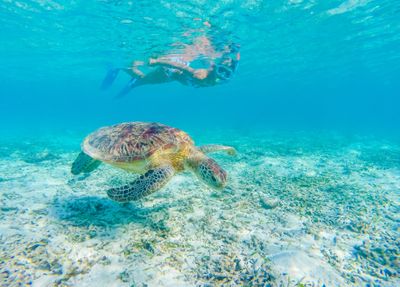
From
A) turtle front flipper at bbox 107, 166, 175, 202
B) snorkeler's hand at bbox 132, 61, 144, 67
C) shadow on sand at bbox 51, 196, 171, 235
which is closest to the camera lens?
turtle front flipper at bbox 107, 166, 175, 202

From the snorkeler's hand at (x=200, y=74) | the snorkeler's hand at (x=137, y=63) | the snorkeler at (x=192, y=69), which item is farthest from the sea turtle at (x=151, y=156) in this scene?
the snorkeler's hand at (x=137, y=63)

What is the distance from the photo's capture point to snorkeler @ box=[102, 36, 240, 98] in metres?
12.4

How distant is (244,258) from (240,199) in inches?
92.1

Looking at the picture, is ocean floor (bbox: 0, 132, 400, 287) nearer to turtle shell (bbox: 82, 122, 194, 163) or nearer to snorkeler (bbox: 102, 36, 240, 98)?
turtle shell (bbox: 82, 122, 194, 163)

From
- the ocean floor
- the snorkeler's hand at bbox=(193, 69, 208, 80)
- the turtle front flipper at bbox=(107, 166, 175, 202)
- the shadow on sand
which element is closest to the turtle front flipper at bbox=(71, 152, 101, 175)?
the ocean floor

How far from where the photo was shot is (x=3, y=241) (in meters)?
3.43

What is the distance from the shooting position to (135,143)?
469cm

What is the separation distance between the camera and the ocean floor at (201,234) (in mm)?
2990

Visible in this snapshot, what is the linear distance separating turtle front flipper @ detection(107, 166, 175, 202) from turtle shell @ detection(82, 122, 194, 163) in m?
0.65

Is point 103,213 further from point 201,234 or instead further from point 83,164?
point 201,234

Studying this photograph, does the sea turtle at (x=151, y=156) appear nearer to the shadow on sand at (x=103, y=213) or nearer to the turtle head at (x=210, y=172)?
the turtle head at (x=210, y=172)

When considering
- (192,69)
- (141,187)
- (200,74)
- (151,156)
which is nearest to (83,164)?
(151,156)

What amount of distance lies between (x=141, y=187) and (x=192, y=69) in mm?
10182

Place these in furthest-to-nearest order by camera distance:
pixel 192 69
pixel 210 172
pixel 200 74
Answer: pixel 192 69 < pixel 200 74 < pixel 210 172
